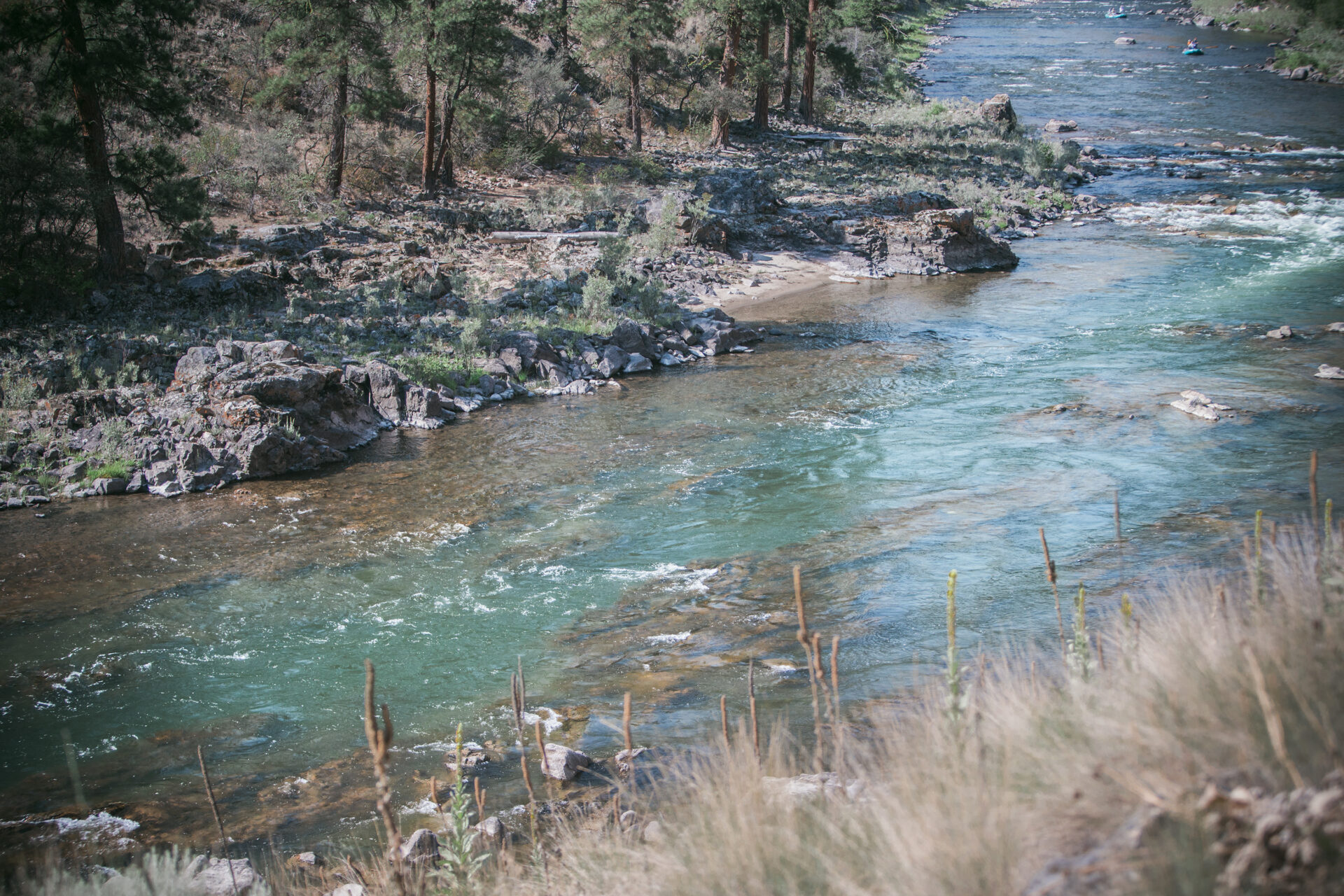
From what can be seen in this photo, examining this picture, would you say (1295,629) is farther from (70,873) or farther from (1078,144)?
(1078,144)

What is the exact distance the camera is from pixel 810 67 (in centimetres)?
3278

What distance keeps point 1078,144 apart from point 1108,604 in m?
30.6

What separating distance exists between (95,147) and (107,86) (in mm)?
1066

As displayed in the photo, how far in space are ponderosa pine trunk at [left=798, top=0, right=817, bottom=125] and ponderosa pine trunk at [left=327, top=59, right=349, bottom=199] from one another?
55.6 ft

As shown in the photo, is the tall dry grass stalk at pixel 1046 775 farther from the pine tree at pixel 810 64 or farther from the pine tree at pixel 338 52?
the pine tree at pixel 810 64

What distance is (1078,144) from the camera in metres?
31.3

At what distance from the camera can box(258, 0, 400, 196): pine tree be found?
61.3 ft

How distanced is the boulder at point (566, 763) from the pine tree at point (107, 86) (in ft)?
44.6

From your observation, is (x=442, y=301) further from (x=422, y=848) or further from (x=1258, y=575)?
(x=1258, y=575)

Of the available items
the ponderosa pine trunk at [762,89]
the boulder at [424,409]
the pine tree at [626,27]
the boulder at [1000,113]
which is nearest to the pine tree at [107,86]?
the boulder at [424,409]

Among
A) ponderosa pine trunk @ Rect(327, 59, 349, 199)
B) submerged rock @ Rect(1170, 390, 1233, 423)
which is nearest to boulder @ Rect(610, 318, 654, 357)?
submerged rock @ Rect(1170, 390, 1233, 423)

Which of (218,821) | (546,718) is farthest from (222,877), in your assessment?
(546,718)

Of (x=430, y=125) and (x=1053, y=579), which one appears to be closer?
(x=1053, y=579)

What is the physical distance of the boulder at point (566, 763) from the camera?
15.7ft
